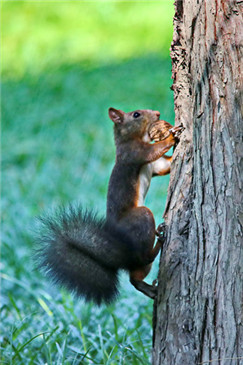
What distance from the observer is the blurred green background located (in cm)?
342

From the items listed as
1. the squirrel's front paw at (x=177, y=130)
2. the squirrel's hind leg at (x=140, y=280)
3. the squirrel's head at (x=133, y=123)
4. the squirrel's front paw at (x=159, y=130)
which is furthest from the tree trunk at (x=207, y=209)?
the squirrel's head at (x=133, y=123)

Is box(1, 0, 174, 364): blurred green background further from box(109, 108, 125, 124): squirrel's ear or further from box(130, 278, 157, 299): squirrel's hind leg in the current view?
box(109, 108, 125, 124): squirrel's ear

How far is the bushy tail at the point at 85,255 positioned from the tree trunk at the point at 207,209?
0.87 ft

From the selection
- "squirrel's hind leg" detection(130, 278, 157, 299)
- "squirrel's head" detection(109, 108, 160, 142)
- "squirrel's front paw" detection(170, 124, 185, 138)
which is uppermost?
"squirrel's head" detection(109, 108, 160, 142)

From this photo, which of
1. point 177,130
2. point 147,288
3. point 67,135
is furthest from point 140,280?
point 67,135

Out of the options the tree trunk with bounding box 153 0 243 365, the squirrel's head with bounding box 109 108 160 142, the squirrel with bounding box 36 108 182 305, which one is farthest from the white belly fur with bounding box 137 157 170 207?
the tree trunk with bounding box 153 0 243 365

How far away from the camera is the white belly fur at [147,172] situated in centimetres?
305

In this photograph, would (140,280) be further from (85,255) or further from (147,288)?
(85,255)

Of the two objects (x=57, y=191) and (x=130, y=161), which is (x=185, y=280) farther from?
(x=57, y=191)

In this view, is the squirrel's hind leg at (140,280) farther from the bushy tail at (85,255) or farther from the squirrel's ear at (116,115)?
the squirrel's ear at (116,115)

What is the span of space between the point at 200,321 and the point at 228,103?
843mm

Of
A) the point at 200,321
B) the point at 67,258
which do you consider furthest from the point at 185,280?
the point at 67,258

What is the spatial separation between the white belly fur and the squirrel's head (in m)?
0.28

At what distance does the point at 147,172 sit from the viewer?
10.2 ft
